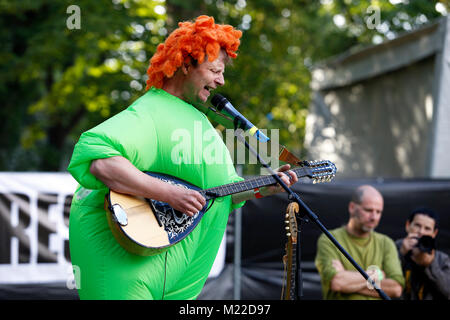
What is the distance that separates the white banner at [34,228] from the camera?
480cm

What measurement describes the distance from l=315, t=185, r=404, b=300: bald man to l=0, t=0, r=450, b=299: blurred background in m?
0.60

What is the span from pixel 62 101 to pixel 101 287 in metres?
13.1

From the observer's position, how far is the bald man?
167 inches

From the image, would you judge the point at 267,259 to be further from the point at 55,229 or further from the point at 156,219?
the point at 156,219

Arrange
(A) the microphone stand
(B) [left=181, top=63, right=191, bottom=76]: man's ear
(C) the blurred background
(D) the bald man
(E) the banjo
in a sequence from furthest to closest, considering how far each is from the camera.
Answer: (C) the blurred background
(D) the bald man
(B) [left=181, top=63, right=191, bottom=76]: man's ear
(A) the microphone stand
(E) the banjo

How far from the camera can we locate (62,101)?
14.7m

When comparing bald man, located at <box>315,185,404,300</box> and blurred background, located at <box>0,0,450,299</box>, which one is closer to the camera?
bald man, located at <box>315,185,404,300</box>

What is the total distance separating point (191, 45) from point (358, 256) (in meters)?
2.59

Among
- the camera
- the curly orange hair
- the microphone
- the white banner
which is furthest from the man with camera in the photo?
the white banner

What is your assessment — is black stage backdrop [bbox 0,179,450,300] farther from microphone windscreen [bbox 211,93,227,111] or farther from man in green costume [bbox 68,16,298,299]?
microphone windscreen [bbox 211,93,227,111]

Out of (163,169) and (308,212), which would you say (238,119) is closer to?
(163,169)

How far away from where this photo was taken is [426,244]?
442 cm

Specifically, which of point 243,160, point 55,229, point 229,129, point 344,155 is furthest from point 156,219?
point 344,155

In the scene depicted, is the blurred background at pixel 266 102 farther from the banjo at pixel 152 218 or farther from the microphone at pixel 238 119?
the banjo at pixel 152 218
